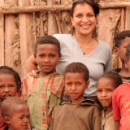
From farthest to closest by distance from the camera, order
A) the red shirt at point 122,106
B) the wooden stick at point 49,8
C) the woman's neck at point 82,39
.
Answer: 1. the wooden stick at point 49,8
2. the woman's neck at point 82,39
3. the red shirt at point 122,106

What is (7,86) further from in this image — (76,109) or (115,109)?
(115,109)

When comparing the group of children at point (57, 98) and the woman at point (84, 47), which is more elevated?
the woman at point (84, 47)

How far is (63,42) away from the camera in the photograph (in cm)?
313

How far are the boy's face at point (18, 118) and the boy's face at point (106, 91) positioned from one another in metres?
0.74

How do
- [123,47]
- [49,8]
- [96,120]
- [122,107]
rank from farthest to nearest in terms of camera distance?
[49,8] < [123,47] < [96,120] < [122,107]

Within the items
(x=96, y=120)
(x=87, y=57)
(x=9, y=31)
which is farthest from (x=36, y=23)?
(x=96, y=120)

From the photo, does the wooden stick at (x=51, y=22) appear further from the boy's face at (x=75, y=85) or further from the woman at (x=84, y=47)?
the boy's face at (x=75, y=85)

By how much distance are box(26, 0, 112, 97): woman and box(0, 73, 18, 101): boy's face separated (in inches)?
15.9

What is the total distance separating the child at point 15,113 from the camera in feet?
8.43

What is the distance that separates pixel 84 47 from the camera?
3166 millimetres

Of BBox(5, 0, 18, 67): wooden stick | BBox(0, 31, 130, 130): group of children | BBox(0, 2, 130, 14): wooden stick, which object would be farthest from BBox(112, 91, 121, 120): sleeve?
BBox(5, 0, 18, 67): wooden stick

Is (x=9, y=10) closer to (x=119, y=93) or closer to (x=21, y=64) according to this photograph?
(x=21, y=64)

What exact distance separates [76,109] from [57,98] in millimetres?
297

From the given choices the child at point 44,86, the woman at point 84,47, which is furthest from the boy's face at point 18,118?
the woman at point 84,47
